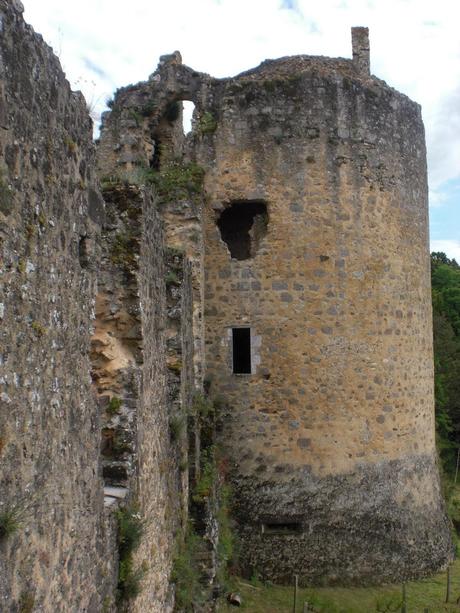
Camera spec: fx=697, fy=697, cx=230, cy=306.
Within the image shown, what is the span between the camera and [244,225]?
491 inches

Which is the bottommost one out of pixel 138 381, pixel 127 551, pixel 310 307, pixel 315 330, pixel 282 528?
pixel 282 528

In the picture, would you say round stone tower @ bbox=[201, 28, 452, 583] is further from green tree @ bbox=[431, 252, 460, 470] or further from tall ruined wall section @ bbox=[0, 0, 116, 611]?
green tree @ bbox=[431, 252, 460, 470]

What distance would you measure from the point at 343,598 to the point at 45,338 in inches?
320

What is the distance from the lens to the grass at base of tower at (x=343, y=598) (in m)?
9.52

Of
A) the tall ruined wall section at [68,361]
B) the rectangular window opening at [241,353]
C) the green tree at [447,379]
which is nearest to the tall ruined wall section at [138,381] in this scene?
the tall ruined wall section at [68,361]

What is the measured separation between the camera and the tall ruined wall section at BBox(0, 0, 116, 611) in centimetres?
288

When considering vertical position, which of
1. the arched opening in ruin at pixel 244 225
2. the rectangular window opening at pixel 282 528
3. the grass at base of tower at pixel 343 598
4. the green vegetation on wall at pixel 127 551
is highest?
the arched opening in ruin at pixel 244 225

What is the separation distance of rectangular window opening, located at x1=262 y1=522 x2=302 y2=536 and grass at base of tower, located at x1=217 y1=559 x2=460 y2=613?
0.75 metres

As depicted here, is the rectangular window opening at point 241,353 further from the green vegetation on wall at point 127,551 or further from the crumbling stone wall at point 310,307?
the green vegetation on wall at point 127,551

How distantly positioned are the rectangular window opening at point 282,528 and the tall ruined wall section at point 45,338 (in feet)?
21.4

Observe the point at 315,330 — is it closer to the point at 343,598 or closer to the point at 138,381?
the point at 343,598

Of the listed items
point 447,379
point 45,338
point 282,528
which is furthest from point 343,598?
point 447,379

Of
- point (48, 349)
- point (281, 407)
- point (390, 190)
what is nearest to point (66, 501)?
point (48, 349)

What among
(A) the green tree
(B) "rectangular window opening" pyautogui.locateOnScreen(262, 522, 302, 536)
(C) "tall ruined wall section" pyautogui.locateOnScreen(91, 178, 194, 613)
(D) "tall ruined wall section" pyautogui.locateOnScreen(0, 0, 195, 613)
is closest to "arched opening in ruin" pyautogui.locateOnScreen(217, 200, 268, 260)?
(B) "rectangular window opening" pyautogui.locateOnScreen(262, 522, 302, 536)
